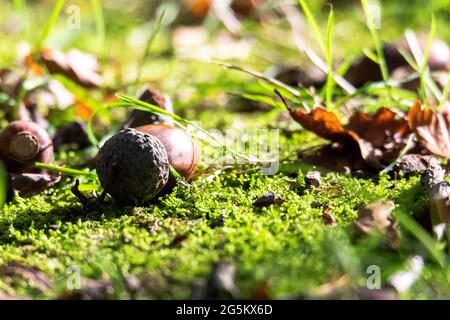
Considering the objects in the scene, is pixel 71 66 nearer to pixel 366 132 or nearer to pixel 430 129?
pixel 366 132

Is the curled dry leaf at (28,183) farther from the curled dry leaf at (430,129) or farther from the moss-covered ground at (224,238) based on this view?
the curled dry leaf at (430,129)

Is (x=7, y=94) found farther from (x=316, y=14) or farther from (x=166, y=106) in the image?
(x=316, y=14)

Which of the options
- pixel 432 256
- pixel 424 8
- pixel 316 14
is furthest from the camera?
pixel 316 14

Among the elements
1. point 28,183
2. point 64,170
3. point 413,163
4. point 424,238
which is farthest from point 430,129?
point 28,183

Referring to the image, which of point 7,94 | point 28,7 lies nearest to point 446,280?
point 7,94

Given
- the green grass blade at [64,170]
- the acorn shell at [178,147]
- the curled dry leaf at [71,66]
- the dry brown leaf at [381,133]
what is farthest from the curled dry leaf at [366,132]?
the curled dry leaf at [71,66]
